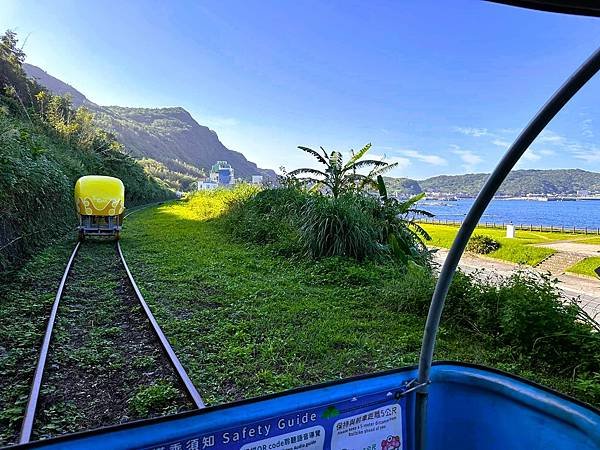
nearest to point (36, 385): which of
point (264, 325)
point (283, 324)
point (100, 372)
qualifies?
point (100, 372)

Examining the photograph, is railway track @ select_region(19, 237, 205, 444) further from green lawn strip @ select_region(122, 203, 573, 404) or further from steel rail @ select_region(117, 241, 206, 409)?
green lawn strip @ select_region(122, 203, 573, 404)

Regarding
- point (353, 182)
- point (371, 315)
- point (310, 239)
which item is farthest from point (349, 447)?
point (353, 182)

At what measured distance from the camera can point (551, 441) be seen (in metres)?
1.88

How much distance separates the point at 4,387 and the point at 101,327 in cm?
177

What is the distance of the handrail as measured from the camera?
1.43 m

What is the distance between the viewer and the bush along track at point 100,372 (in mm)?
3635

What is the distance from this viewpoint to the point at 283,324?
6066mm

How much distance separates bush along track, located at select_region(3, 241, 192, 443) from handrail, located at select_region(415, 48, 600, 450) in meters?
2.48

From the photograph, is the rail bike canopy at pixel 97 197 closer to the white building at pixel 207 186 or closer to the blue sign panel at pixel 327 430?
the blue sign panel at pixel 327 430

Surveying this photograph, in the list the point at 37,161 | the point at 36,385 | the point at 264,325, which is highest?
the point at 37,161

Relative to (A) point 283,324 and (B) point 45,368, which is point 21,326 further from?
(A) point 283,324

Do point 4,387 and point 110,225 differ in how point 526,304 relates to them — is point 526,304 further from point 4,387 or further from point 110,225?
point 110,225

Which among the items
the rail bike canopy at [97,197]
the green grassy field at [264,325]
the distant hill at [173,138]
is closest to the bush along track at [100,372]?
the green grassy field at [264,325]

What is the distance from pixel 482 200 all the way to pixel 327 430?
114cm
